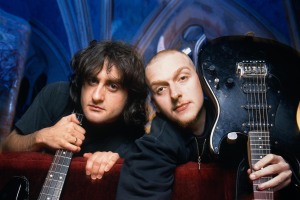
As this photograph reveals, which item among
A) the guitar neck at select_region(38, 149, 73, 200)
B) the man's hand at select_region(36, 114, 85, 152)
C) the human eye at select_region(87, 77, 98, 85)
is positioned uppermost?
the human eye at select_region(87, 77, 98, 85)

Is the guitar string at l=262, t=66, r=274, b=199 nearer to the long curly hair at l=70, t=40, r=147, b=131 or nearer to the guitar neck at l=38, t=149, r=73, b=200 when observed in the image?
the long curly hair at l=70, t=40, r=147, b=131

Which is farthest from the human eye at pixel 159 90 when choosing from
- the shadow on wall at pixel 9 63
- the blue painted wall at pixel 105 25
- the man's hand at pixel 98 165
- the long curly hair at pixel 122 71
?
the shadow on wall at pixel 9 63

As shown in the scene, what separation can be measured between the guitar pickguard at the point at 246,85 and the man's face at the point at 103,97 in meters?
0.52

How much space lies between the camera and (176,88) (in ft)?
5.02

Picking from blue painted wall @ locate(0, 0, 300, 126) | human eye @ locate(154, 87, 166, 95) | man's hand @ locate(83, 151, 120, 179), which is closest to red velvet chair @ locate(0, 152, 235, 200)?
man's hand @ locate(83, 151, 120, 179)

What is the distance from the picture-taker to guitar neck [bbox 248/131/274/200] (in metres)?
1.13

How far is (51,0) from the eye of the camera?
274 centimetres

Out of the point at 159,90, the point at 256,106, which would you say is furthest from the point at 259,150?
the point at 159,90

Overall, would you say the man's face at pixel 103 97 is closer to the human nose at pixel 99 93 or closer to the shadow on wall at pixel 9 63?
the human nose at pixel 99 93

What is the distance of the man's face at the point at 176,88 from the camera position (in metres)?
1.49

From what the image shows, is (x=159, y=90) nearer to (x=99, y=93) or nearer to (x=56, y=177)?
(x=99, y=93)

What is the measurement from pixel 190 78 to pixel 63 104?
2.84 feet

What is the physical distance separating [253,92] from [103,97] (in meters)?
0.82

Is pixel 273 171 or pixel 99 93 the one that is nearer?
pixel 273 171
